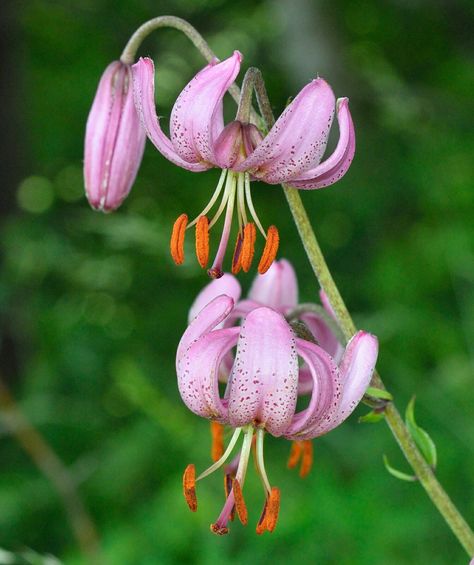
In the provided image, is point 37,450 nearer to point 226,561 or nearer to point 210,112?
point 226,561

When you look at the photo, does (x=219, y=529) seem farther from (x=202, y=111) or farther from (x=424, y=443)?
(x=202, y=111)

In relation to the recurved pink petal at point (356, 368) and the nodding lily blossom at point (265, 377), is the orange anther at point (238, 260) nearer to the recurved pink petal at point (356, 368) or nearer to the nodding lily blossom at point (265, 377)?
the nodding lily blossom at point (265, 377)

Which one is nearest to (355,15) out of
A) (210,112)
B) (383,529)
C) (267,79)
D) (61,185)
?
(267,79)

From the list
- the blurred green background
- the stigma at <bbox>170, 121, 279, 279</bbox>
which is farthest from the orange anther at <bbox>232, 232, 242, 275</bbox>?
the blurred green background

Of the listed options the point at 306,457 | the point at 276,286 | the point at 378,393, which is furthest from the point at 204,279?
the point at 378,393

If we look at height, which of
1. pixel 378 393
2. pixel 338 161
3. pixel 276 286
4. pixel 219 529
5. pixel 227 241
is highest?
pixel 338 161
